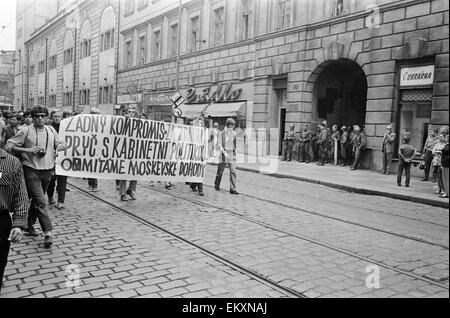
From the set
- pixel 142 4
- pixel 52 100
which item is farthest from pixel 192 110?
pixel 52 100

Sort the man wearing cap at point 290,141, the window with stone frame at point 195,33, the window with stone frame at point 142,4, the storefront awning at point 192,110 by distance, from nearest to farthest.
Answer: the man wearing cap at point 290,141 < the storefront awning at point 192,110 < the window with stone frame at point 195,33 < the window with stone frame at point 142,4

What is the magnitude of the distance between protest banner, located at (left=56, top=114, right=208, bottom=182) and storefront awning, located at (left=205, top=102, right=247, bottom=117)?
15040mm

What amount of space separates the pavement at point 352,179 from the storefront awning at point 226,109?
4.70 m

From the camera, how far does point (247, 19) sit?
2550cm

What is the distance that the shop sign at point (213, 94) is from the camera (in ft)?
86.6

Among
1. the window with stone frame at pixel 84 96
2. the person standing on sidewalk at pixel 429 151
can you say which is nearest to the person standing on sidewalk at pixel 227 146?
the person standing on sidewalk at pixel 429 151

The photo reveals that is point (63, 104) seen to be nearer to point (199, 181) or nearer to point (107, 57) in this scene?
point (107, 57)

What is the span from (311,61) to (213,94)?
27.4ft

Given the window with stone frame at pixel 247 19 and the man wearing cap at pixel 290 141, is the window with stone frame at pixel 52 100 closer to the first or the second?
the window with stone frame at pixel 247 19

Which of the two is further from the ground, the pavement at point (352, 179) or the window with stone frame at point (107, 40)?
the window with stone frame at point (107, 40)

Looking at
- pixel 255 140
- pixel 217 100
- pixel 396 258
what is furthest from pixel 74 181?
pixel 217 100

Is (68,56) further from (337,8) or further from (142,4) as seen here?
(337,8)

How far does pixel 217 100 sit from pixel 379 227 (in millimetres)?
20764
